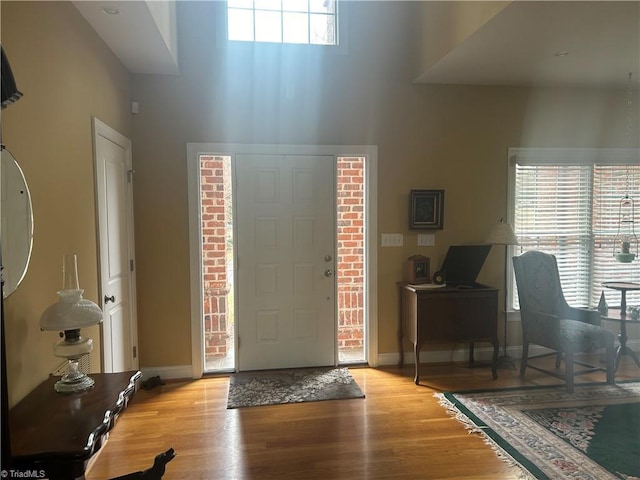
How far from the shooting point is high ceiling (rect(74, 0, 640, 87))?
2402 mm

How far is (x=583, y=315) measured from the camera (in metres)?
3.57

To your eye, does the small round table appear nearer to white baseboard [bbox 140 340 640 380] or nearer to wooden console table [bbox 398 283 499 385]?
white baseboard [bbox 140 340 640 380]

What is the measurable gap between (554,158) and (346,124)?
2.04 meters

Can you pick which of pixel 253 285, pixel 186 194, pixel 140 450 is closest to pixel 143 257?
pixel 186 194

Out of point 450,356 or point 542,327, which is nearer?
point 542,327

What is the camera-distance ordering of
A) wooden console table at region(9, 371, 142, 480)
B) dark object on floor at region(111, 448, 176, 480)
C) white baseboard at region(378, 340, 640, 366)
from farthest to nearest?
white baseboard at region(378, 340, 640, 366)
wooden console table at region(9, 371, 142, 480)
dark object on floor at region(111, 448, 176, 480)

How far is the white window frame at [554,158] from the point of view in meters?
3.98

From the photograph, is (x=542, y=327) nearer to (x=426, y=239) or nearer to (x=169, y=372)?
(x=426, y=239)

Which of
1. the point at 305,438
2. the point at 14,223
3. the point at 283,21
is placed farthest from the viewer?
the point at 283,21

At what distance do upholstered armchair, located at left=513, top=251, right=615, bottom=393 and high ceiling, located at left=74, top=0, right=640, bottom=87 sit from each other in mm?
1558

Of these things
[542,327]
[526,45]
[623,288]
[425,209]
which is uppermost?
[526,45]

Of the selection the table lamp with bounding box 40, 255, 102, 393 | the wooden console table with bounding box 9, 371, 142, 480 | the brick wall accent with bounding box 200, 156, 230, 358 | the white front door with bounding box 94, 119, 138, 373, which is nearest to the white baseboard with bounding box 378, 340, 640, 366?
the brick wall accent with bounding box 200, 156, 230, 358

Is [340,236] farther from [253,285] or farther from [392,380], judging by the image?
[392,380]

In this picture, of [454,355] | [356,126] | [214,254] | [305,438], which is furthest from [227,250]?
[454,355]
